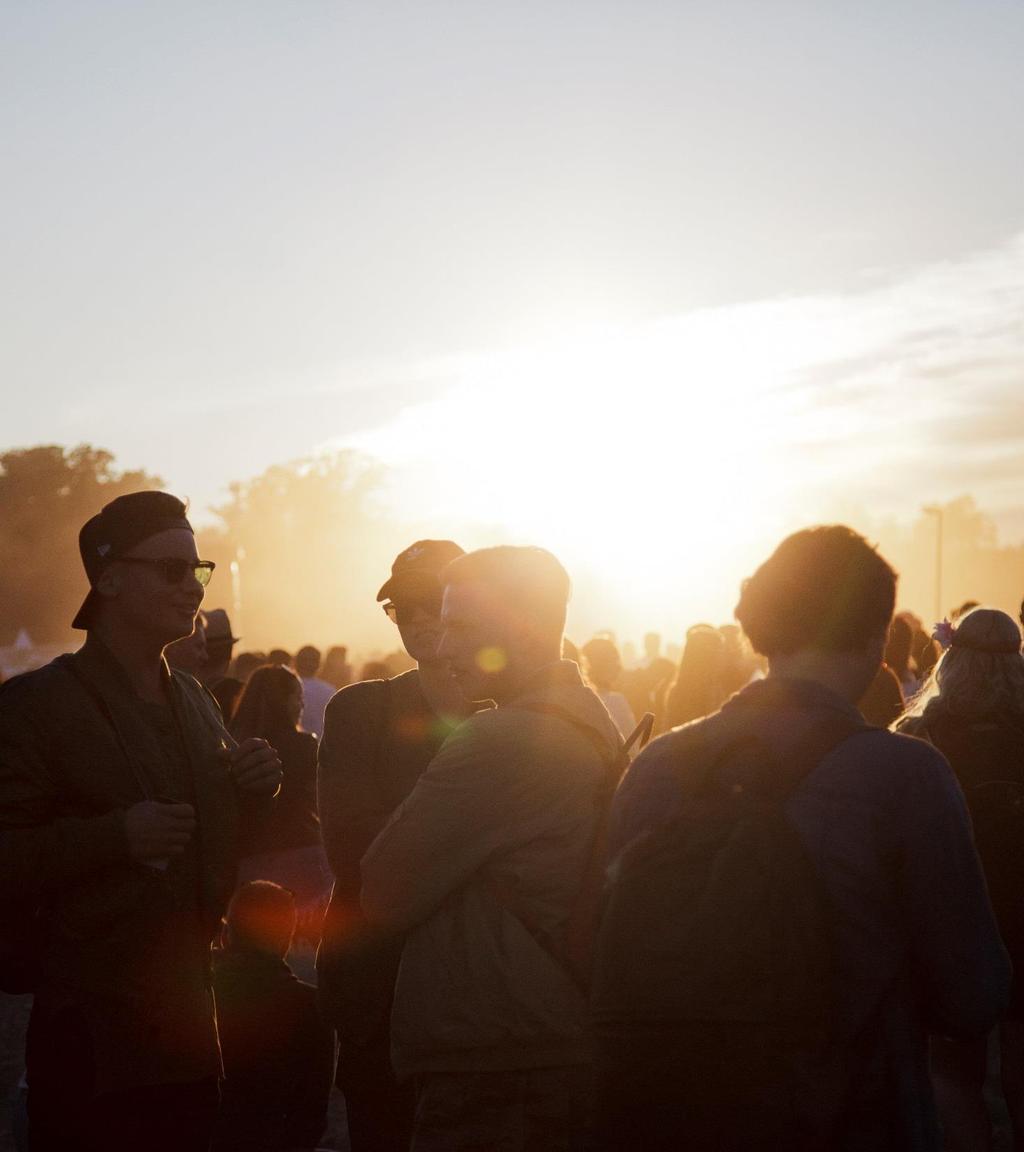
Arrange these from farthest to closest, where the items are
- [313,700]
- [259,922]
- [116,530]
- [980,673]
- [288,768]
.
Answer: [313,700], [288,768], [259,922], [980,673], [116,530]

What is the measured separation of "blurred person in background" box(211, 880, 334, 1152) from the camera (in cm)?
543

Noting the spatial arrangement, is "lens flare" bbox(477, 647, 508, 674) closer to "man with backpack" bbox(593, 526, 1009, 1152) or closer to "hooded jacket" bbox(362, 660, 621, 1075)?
"hooded jacket" bbox(362, 660, 621, 1075)

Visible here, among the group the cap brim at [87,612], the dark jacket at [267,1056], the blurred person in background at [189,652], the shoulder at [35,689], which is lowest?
the dark jacket at [267,1056]

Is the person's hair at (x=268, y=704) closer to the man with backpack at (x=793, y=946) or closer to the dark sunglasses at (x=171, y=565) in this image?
the dark sunglasses at (x=171, y=565)

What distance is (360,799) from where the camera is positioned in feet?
14.1

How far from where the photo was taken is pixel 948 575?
15262 cm

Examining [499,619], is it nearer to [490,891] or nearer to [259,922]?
[490,891]

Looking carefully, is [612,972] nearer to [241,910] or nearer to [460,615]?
[460,615]

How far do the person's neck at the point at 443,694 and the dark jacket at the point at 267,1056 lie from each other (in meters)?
1.56

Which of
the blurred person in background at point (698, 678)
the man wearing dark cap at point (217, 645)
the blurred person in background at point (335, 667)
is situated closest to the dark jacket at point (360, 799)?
the man wearing dark cap at point (217, 645)

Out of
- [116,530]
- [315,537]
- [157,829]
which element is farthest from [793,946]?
[315,537]

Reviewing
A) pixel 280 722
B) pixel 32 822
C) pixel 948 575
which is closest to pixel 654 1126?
pixel 32 822

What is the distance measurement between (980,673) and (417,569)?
212cm

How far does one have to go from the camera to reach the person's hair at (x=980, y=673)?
5270mm
